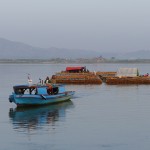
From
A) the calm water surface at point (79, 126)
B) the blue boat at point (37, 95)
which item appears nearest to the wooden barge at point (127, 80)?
the calm water surface at point (79, 126)

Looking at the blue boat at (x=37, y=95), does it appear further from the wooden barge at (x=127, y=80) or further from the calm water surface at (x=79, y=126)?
the wooden barge at (x=127, y=80)

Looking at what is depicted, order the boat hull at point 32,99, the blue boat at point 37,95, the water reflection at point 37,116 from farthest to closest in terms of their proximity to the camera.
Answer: the blue boat at point 37,95, the boat hull at point 32,99, the water reflection at point 37,116

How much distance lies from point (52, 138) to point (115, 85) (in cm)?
4197

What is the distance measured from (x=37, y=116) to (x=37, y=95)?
5.12m

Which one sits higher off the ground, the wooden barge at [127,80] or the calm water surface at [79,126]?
the wooden barge at [127,80]

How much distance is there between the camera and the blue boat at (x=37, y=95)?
41.2 meters

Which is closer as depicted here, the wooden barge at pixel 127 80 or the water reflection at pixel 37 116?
the water reflection at pixel 37 116

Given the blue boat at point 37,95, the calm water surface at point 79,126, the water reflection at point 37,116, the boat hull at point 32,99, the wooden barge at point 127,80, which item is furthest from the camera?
the wooden barge at point 127,80

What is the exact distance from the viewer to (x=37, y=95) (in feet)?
137

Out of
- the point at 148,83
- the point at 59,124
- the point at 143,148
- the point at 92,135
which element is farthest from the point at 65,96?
the point at 148,83

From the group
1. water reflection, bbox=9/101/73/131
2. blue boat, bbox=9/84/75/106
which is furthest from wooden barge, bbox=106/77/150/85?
water reflection, bbox=9/101/73/131

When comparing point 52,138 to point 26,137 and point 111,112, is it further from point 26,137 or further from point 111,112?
point 111,112

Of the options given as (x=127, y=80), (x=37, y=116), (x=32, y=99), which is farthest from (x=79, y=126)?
(x=127, y=80)

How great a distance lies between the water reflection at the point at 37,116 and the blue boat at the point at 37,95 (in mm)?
562
